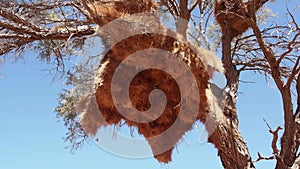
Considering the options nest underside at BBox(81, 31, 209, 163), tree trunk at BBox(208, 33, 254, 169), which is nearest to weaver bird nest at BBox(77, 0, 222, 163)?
nest underside at BBox(81, 31, 209, 163)

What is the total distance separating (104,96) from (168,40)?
39.3 inches

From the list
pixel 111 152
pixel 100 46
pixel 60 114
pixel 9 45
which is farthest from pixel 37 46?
pixel 111 152

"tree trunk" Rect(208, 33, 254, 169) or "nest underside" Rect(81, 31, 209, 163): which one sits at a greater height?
"nest underside" Rect(81, 31, 209, 163)

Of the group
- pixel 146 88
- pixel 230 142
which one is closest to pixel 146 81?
pixel 146 88

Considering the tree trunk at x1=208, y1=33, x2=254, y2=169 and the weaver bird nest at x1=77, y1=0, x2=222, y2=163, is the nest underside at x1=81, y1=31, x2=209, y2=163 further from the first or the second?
the tree trunk at x1=208, y1=33, x2=254, y2=169

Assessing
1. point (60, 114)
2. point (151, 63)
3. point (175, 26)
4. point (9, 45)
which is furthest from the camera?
point (60, 114)

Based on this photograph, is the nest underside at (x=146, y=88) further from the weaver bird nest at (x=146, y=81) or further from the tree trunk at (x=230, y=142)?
the tree trunk at (x=230, y=142)

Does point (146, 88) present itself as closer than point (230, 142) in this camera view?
Yes

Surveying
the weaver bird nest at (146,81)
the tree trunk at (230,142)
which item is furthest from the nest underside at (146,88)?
the tree trunk at (230,142)

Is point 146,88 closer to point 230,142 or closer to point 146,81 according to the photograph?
point 146,81

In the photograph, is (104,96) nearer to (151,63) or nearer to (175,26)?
(151,63)

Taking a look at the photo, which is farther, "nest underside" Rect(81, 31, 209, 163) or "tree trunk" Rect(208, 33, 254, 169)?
"tree trunk" Rect(208, 33, 254, 169)

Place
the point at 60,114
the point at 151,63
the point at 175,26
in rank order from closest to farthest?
1. the point at 151,63
2. the point at 175,26
3. the point at 60,114

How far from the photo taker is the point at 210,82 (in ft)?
17.9
